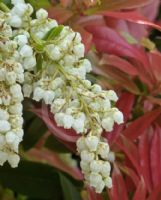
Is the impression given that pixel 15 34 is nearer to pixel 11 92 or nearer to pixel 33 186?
pixel 11 92

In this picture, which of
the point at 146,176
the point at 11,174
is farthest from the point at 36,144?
the point at 146,176

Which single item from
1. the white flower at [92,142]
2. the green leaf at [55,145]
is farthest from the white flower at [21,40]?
the green leaf at [55,145]

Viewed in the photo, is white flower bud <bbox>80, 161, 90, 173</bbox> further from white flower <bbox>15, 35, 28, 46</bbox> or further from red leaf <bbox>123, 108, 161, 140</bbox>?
red leaf <bbox>123, 108, 161, 140</bbox>

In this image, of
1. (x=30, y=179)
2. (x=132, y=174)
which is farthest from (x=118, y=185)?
(x=30, y=179)

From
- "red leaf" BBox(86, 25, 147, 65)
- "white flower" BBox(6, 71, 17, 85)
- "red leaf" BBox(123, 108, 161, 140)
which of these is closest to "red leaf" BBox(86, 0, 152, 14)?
"red leaf" BBox(86, 25, 147, 65)

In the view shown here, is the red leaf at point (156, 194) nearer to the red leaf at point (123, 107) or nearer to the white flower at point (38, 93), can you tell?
the red leaf at point (123, 107)

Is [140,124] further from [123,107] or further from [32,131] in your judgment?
[32,131]
